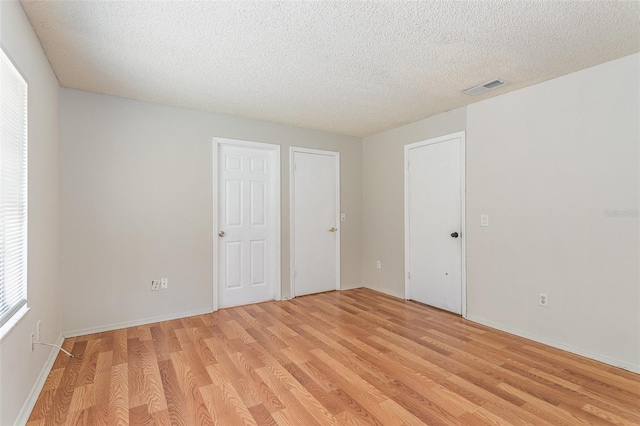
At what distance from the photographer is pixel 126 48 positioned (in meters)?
2.29

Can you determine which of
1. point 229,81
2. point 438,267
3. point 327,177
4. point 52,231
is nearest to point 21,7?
point 229,81

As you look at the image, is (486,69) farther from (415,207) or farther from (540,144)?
(415,207)

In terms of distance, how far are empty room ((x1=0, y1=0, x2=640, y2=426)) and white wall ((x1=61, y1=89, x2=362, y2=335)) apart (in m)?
0.02

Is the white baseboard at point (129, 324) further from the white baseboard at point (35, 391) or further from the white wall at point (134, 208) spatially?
the white baseboard at point (35, 391)

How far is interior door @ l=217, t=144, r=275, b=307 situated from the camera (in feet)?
12.9

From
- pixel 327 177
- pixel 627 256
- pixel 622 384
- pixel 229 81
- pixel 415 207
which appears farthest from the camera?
pixel 327 177

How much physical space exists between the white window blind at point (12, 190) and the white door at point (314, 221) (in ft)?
9.36

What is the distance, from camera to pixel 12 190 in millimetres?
1778

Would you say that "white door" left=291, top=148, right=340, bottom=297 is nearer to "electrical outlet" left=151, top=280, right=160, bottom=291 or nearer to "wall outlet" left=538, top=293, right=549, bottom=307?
"electrical outlet" left=151, top=280, right=160, bottom=291

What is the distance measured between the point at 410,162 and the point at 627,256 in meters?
2.37

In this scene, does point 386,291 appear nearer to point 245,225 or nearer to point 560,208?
point 245,225

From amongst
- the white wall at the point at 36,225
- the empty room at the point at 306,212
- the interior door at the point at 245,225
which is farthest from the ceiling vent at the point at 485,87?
the white wall at the point at 36,225

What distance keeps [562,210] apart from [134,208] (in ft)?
13.4

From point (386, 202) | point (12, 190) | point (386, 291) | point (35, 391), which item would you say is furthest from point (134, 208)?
point (386, 291)
